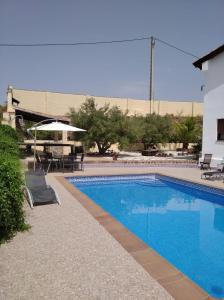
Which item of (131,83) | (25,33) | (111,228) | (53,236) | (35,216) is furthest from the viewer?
(131,83)

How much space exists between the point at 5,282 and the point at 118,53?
91.1 ft

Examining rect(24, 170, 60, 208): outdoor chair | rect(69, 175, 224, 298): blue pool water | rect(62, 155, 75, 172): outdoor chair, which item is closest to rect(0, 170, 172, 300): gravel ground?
rect(24, 170, 60, 208): outdoor chair

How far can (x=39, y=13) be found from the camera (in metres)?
18.6

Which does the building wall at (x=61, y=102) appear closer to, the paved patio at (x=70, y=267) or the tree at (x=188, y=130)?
the tree at (x=188, y=130)

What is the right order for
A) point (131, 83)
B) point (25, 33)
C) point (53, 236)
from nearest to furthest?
point (53, 236) < point (25, 33) < point (131, 83)

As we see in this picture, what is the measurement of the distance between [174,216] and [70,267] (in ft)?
18.1

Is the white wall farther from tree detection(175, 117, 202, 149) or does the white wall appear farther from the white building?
tree detection(175, 117, 202, 149)

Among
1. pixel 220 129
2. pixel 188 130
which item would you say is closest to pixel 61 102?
pixel 188 130

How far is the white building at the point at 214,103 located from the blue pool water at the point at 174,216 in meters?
4.73

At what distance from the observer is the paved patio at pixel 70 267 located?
3412 mm

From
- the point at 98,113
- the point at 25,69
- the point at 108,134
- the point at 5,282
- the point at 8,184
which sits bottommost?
the point at 5,282

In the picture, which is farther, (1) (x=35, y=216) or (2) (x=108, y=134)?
(2) (x=108, y=134)

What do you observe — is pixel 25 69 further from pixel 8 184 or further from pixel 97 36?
pixel 8 184

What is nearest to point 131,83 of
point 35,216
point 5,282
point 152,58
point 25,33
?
point 152,58
